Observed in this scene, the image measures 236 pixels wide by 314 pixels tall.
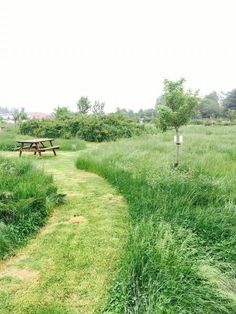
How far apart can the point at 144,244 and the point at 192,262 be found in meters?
0.51

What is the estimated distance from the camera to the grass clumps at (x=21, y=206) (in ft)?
13.2

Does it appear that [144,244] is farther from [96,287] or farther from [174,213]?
[174,213]

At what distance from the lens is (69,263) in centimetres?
351

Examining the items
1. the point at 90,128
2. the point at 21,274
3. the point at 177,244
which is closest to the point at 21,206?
the point at 21,274

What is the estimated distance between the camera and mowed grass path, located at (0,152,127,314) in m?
2.88

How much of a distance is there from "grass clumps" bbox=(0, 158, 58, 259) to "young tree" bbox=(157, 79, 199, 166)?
3668 mm

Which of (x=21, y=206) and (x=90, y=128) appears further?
(x=90, y=128)

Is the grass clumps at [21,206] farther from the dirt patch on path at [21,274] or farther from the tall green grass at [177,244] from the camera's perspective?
the tall green grass at [177,244]

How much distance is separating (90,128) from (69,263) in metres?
16.2

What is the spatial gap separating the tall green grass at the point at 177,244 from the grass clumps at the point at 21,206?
4.44 ft

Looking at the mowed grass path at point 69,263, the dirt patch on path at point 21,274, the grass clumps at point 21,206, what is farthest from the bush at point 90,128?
the dirt patch on path at point 21,274

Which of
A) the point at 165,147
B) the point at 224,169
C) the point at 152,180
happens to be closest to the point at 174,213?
the point at 152,180

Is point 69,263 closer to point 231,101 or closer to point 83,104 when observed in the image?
point 83,104

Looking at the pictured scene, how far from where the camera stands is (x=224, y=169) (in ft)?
23.0
